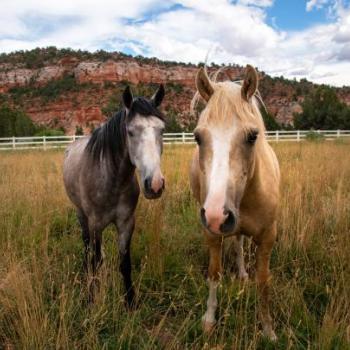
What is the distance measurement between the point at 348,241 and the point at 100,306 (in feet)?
8.50

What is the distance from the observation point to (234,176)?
1782mm

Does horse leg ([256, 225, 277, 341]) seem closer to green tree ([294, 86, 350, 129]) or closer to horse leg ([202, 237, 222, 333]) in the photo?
horse leg ([202, 237, 222, 333])

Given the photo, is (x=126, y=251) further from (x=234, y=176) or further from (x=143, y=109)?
(x=234, y=176)

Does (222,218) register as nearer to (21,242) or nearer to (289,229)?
(289,229)

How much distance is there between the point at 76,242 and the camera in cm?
404

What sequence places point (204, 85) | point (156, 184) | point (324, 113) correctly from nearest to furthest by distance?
point (204, 85) → point (156, 184) → point (324, 113)

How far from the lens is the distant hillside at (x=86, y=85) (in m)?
69.8

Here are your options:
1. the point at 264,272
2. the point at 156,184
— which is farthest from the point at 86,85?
the point at 264,272

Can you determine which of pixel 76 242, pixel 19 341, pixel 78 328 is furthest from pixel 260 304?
pixel 76 242

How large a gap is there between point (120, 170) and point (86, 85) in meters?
80.4

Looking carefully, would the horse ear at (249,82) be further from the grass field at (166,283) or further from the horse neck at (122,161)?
the horse neck at (122,161)

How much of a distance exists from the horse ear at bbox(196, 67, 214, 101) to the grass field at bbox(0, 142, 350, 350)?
50.9 inches

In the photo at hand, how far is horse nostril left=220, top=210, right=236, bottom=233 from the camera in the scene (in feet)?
5.46

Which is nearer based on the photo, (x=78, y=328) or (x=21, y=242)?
(x=78, y=328)
